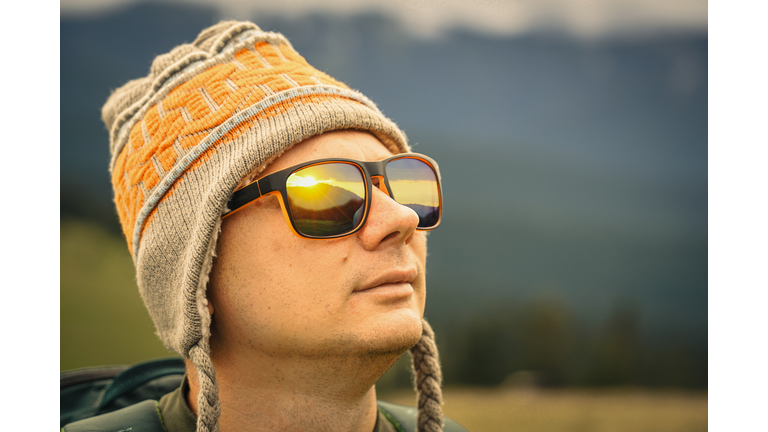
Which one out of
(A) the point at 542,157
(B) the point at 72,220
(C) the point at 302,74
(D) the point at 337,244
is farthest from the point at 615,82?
(B) the point at 72,220

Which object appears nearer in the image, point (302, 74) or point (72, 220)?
point (302, 74)

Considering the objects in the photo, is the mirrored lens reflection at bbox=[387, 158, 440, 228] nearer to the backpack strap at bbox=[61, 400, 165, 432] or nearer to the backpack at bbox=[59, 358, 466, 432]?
the backpack at bbox=[59, 358, 466, 432]

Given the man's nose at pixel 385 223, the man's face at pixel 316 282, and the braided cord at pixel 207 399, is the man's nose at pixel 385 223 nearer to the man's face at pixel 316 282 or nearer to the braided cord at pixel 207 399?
the man's face at pixel 316 282

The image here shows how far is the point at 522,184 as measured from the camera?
127 inches

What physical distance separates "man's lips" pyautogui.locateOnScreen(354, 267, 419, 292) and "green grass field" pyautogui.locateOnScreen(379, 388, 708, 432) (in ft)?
5.65

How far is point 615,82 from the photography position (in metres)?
2.86

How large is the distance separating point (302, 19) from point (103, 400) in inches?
73.1

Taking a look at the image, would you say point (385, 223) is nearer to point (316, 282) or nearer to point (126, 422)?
point (316, 282)

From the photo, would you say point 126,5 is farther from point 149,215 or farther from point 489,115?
point 489,115

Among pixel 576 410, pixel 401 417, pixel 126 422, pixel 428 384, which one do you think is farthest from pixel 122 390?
pixel 576 410

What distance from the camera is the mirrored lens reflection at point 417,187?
1.30 metres

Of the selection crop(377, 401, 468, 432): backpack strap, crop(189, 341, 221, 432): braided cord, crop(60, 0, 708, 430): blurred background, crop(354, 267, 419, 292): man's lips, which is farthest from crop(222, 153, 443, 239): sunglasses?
crop(60, 0, 708, 430): blurred background

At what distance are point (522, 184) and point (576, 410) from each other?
140 cm

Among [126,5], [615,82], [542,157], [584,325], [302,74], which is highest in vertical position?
[126,5]
